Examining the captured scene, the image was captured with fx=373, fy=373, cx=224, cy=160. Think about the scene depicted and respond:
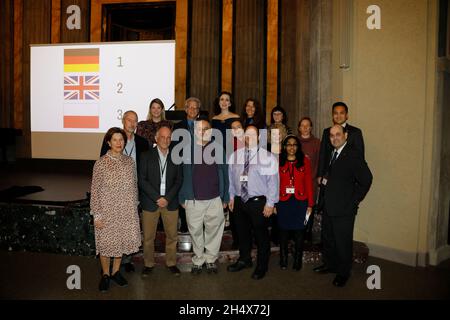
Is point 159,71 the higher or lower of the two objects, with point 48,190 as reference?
higher

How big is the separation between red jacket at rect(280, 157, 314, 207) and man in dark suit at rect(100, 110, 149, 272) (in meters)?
1.41

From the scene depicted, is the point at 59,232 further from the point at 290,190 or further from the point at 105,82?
the point at 105,82

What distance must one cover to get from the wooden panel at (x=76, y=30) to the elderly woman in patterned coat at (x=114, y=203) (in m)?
6.43

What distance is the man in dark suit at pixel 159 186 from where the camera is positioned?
3396 millimetres

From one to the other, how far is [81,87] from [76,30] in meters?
2.95

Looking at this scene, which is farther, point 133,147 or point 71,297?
point 133,147

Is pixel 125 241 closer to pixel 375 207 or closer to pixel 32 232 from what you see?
pixel 32 232

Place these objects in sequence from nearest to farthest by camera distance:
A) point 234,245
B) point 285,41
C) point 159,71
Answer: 1. point 234,245
2. point 159,71
3. point 285,41

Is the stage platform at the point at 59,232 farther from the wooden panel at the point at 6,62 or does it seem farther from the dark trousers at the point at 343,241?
the wooden panel at the point at 6,62

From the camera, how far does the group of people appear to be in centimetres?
320
